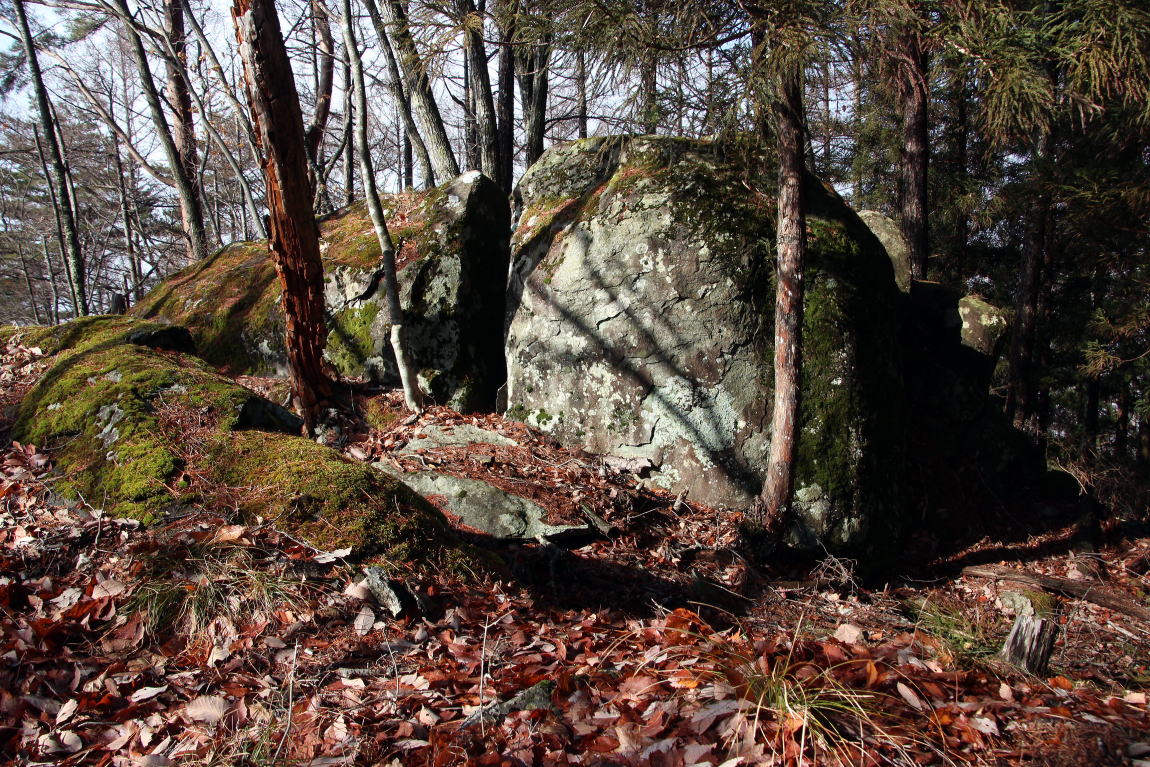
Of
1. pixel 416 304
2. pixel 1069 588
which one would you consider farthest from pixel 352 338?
pixel 1069 588

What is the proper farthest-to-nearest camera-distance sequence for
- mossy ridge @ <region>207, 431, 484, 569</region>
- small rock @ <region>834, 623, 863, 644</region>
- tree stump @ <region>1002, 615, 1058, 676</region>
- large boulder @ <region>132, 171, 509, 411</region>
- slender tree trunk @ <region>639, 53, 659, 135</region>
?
large boulder @ <region>132, 171, 509, 411</region> < slender tree trunk @ <region>639, 53, 659, 135</region> < mossy ridge @ <region>207, 431, 484, 569</region> < small rock @ <region>834, 623, 863, 644</region> < tree stump @ <region>1002, 615, 1058, 676</region>

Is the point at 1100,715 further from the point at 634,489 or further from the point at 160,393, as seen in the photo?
the point at 160,393

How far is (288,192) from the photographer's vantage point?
5426mm

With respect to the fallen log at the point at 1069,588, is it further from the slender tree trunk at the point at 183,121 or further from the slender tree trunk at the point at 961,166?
the slender tree trunk at the point at 183,121

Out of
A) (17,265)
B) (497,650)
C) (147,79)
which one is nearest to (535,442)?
(497,650)

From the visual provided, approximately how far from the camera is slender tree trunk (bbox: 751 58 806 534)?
5660 millimetres

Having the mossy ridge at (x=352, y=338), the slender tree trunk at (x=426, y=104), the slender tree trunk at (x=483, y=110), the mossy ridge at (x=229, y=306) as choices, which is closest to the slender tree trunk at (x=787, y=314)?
the mossy ridge at (x=352, y=338)

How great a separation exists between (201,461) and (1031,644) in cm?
434

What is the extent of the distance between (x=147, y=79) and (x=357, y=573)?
1215cm

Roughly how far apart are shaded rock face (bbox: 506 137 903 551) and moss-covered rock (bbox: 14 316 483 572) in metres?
2.90

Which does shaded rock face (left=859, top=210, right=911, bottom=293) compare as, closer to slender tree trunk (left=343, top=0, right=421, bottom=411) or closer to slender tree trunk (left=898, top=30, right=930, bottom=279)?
slender tree trunk (left=898, top=30, right=930, bottom=279)

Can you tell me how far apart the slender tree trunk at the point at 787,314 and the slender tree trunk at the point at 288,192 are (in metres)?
4.25

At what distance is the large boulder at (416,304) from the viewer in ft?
24.3

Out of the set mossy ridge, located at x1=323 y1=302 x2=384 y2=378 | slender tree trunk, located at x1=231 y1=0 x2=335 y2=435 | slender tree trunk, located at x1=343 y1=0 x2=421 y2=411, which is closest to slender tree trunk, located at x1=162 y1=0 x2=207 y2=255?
mossy ridge, located at x1=323 y1=302 x2=384 y2=378
